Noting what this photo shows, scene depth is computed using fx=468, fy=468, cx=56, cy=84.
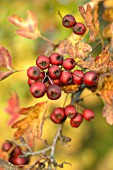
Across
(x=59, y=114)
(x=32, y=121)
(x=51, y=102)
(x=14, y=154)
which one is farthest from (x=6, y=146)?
(x=51, y=102)

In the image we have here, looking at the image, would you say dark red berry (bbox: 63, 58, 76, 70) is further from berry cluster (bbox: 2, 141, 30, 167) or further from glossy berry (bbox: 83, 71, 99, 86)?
berry cluster (bbox: 2, 141, 30, 167)

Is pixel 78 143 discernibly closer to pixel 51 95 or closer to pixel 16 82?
pixel 16 82

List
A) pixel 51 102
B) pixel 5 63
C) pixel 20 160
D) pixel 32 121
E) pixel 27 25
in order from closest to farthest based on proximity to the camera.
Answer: pixel 5 63 < pixel 32 121 < pixel 20 160 < pixel 27 25 < pixel 51 102

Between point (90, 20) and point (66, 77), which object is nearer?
point (66, 77)

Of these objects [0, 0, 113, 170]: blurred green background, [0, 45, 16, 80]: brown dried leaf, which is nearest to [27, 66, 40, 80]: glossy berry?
[0, 45, 16, 80]: brown dried leaf

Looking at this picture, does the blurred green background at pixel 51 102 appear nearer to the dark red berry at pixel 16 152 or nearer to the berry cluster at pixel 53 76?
the berry cluster at pixel 53 76

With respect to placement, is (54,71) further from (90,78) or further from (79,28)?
(79,28)
